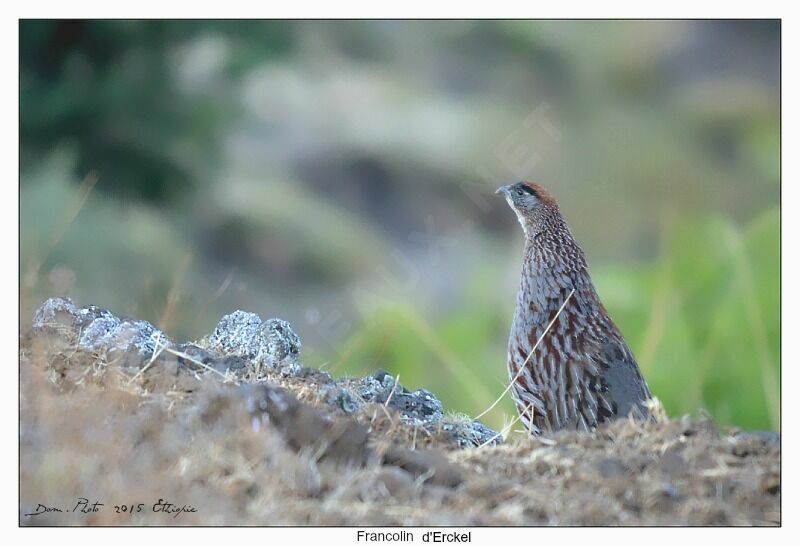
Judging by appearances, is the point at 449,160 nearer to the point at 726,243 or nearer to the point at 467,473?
the point at 726,243

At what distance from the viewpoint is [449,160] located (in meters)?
12.3

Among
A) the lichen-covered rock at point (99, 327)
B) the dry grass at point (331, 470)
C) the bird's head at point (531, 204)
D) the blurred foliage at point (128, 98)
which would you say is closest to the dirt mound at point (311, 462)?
the dry grass at point (331, 470)

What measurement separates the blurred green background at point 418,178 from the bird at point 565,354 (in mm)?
1749

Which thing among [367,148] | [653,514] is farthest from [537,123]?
[653,514]

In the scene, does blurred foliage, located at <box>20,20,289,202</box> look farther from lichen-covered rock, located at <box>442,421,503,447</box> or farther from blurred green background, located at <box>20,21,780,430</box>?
lichen-covered rock, located at <box>442,421,503,447</box>

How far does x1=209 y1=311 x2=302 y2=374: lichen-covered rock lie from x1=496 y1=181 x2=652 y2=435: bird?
4.03 ft

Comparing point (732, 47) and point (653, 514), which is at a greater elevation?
point (732, 47)

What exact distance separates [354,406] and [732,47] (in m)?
8.37

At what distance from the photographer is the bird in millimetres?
5410

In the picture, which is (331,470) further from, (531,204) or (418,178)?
(418,178)

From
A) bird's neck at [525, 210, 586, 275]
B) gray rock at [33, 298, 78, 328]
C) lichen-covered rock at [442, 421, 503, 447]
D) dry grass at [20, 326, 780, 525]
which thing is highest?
bird's neck at [525, 210, 586, 275]

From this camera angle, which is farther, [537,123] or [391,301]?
[537,123]

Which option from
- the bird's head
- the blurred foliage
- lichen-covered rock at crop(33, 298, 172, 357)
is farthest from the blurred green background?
lichen-covered rock at crop(33, 298, 172, 357)

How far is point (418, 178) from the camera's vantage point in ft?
40.8
